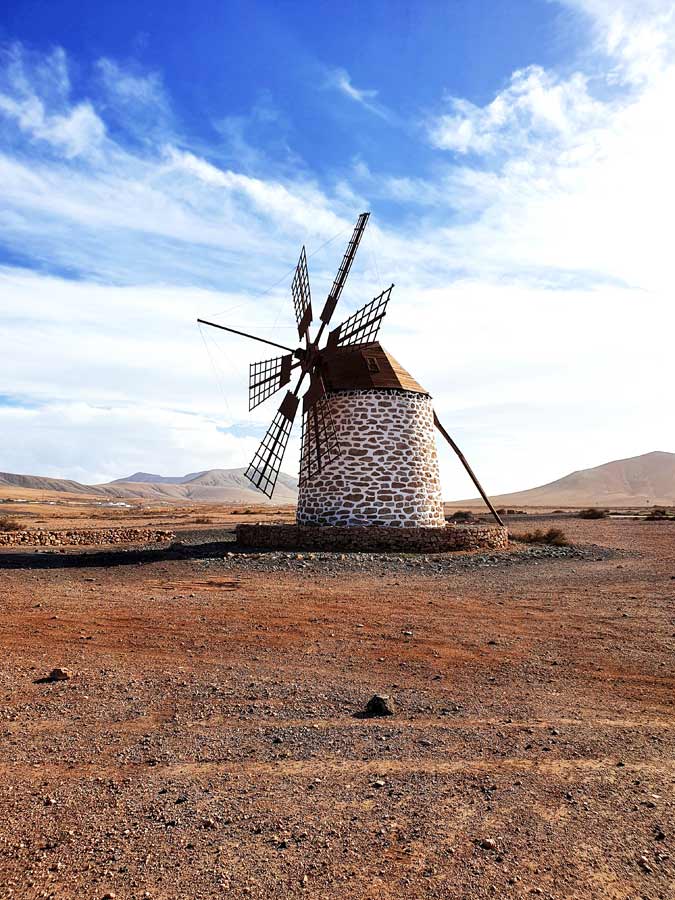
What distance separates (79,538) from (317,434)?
9152 millimetres

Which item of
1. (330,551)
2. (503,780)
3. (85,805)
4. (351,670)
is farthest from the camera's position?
(330,551)

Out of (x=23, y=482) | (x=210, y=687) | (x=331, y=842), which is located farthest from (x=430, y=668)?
(x=23, y=482)

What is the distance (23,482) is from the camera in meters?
169

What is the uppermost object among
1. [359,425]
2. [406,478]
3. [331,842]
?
[359,425]

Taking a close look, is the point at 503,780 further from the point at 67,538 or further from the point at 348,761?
the point at 67,538

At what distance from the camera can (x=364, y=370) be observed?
21.7 meters

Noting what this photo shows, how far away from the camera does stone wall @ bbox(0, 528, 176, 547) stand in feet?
71.3

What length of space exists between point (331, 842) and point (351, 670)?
137 inches

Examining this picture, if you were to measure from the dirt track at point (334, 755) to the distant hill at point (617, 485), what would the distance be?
109m

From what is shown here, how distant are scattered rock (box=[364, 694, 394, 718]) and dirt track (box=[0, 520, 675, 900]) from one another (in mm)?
150

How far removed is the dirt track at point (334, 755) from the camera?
3523 millimetres

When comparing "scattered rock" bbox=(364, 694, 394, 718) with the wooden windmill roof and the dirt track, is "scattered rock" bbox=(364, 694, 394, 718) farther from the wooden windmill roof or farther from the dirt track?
the wooden windmill roof

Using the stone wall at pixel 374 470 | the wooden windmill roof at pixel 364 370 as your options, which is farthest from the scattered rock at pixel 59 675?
the wooden windmill roof at pixel 364 370

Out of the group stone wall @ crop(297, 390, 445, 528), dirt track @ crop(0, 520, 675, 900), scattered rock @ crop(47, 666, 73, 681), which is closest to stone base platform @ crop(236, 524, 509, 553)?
stone wall @ crop(297, 390, 445, 528)
